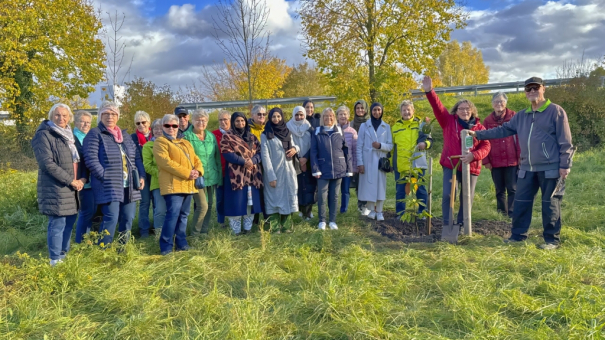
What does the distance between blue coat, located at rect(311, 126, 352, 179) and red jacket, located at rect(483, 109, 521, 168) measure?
2586 millimetres

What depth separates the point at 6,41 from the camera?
15.1m

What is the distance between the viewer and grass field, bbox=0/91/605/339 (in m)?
2.96

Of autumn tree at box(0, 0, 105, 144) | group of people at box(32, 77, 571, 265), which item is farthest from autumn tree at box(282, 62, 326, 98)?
group of people at box(32, 77, 571, 265)

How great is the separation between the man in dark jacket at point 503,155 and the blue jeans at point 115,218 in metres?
5.68

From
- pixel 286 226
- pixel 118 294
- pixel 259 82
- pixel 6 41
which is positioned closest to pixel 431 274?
pixel 286 226

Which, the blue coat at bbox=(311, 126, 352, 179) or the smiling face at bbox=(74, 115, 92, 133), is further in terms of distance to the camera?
the blue coat at bbox=(311, 126, 352, 179)

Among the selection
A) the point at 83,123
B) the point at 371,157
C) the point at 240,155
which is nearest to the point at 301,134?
the point at 240,155

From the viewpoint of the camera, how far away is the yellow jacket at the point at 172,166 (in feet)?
15.9

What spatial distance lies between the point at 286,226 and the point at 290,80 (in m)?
21.0

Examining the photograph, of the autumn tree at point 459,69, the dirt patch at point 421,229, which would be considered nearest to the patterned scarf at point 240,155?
the dirt patch at point 421,229

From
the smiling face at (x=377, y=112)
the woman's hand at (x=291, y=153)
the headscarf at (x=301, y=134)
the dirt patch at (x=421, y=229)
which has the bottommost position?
the dirt patch at (x=421, y=229)

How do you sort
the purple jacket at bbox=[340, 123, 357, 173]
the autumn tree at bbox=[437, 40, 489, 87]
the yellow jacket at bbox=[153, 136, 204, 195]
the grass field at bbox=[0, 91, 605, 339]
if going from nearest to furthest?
the grass field at bbox=[0, 91, 605, 339], the yellow jacket at bbox=[153, 136, 204, 195], the purple jacket at bbox=[340, 123, 357, 173], the autumn tree at bbox=[437, 40, 489, 87]

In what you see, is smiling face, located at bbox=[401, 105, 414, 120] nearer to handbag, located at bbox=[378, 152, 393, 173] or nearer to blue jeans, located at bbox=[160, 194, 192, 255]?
handbag, located at bbox=[378, 152, 393, 173]

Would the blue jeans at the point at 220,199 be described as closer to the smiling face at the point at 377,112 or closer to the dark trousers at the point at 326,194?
the dark trousers at the point at 326,194
